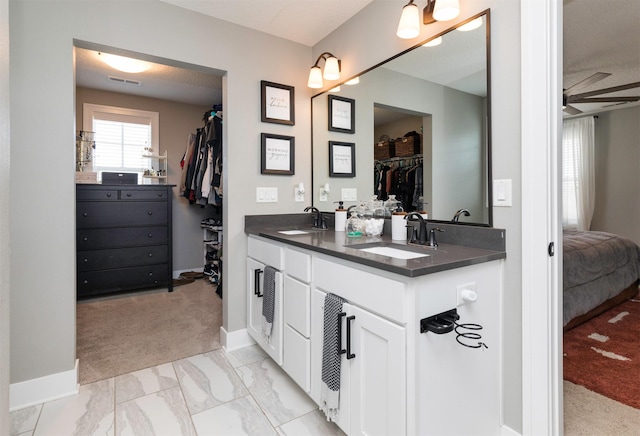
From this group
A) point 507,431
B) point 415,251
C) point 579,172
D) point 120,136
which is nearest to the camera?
point 507,431

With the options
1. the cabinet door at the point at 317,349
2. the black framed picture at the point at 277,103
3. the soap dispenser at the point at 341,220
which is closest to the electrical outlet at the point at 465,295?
the cabinet door at the point at 317,349

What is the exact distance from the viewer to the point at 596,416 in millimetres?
1581

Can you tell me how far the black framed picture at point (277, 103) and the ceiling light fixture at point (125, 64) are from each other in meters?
1.47

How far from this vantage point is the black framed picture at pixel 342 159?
241 centimetres

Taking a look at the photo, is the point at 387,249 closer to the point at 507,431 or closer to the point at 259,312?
the point at 507,431

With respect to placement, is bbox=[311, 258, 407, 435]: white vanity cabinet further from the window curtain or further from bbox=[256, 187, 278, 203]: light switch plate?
the window curtain

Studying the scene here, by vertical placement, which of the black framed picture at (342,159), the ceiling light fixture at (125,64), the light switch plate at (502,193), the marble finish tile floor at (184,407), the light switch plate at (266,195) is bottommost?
the marble finish tile floor at (184,407)

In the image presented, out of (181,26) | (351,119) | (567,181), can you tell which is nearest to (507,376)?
(351,119)

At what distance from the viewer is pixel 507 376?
4.53ft

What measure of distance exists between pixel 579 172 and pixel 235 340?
591 centimetres

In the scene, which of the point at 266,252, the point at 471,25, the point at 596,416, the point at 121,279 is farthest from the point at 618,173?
the point at 121,279

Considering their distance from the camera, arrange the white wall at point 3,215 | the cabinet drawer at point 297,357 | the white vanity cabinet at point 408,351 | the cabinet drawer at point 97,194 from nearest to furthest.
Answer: the white wall at point 3,215, the white vanity cabinet at point 408,351, the cabinet drawer at point 297,357, the cabinet drawer at point 97,194

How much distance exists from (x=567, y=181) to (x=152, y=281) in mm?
6488

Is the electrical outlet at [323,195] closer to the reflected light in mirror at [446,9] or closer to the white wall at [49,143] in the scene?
the white wall at [49,143]
